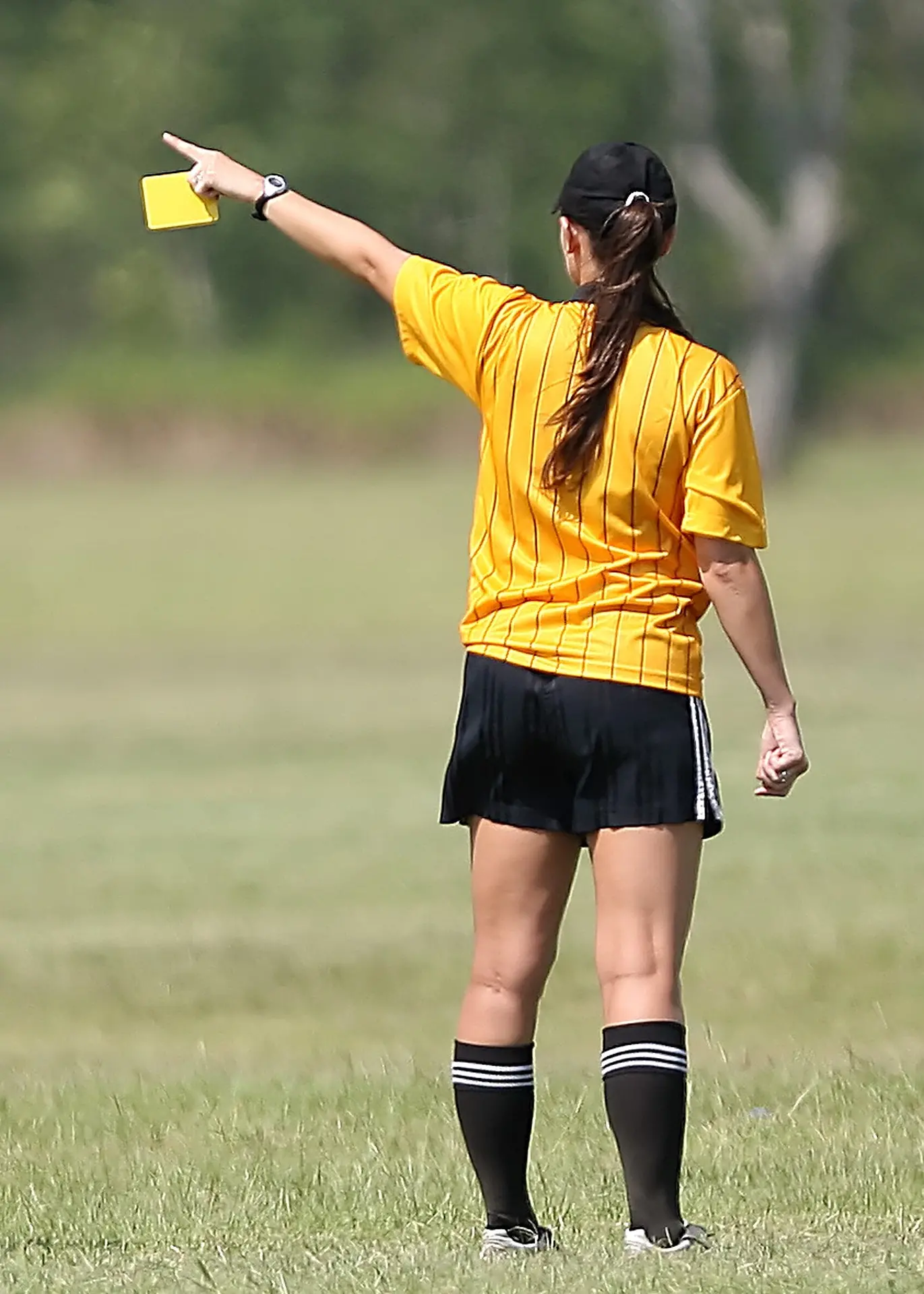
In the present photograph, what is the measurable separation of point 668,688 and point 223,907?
6.56 m

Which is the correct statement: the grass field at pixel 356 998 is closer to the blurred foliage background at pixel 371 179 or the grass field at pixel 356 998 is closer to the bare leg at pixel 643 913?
the bare leg at pixel 643 913

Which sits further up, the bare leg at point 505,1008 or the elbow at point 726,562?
the elbow at point 726,562

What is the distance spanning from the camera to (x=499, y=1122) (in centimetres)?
473

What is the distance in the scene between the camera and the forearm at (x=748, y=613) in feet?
15.0

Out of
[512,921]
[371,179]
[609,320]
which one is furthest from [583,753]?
[371,179]

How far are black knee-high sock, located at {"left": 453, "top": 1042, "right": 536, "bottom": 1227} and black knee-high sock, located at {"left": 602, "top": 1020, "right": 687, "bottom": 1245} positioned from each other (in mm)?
211

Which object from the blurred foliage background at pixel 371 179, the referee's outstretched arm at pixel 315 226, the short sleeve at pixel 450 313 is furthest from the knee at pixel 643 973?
the blurred foliage background at pixel 371 179

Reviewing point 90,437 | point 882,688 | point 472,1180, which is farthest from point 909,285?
point 472,1180

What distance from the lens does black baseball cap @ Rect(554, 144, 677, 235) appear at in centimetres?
458

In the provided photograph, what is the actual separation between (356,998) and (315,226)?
4.54 m

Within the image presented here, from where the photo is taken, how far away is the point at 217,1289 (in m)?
4.25

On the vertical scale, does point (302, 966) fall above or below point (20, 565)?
above

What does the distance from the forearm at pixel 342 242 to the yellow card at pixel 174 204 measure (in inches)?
5.3

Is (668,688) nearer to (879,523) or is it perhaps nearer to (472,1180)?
(472,1180)
